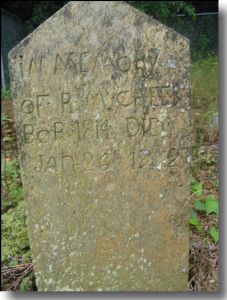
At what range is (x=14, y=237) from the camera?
337 cm

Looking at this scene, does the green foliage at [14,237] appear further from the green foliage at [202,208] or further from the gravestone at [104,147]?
the green foliage at [202,208]

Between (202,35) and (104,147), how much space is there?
3442 millimetres

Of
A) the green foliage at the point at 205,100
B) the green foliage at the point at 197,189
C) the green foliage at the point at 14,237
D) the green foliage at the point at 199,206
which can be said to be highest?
the green foliage at the point at 205,100

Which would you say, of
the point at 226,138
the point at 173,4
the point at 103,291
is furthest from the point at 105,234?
the point at 173,4

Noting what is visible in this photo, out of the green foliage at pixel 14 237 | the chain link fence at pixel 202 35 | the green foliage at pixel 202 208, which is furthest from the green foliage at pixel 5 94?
the green foliage at pixel 202 208

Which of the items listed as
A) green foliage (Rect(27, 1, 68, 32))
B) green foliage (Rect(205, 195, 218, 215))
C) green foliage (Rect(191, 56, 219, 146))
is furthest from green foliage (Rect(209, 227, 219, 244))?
green foliage (Rect(27, 1, 68, 32))

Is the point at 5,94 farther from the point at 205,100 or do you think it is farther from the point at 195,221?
the point at 195,221

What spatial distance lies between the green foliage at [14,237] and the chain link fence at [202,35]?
9.40ft

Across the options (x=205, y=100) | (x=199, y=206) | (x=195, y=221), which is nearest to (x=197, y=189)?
(x=199, y=206)

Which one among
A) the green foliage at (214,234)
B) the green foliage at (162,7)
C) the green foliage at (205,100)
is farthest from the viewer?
the green foliage at (162,7)

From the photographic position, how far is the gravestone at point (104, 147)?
2.35m

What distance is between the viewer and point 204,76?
570cm

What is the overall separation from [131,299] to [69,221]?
632mm

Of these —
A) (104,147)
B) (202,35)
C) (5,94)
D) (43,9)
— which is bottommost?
(104,147)
